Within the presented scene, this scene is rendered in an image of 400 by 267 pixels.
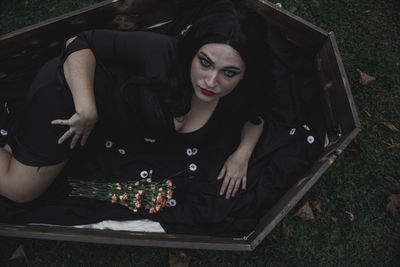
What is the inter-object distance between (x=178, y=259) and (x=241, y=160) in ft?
3.56

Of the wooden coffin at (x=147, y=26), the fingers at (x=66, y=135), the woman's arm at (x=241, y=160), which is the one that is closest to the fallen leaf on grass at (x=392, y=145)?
the wooden coffin at (x=147, y=26)

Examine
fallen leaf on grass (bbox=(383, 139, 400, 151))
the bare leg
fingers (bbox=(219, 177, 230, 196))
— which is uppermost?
the bare leg

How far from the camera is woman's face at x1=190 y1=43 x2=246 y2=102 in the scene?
5.55 ft

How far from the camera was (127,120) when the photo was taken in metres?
2.25

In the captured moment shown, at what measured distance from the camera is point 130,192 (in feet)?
8.18

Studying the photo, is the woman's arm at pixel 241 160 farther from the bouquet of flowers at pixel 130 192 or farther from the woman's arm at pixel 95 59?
the woman's arm at pixel 95 59

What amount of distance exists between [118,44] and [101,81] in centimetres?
29

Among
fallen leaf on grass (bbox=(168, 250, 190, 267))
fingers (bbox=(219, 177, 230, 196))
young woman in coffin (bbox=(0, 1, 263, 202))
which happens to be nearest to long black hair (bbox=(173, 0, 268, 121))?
young woman in coffin (bbox=(0, 1, 263, 202))

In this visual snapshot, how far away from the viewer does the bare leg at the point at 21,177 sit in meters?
2.20

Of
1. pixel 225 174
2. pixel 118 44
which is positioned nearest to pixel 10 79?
pixel 118 44

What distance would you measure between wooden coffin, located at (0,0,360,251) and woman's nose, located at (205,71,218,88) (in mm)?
992

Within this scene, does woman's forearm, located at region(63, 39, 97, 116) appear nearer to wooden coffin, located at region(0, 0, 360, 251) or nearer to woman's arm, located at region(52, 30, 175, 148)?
woman's arm, located at region(52, 30, 175, 148)

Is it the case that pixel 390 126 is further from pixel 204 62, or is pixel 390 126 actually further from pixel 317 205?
pixel 204 62

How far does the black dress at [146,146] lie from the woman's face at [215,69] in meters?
0.26
